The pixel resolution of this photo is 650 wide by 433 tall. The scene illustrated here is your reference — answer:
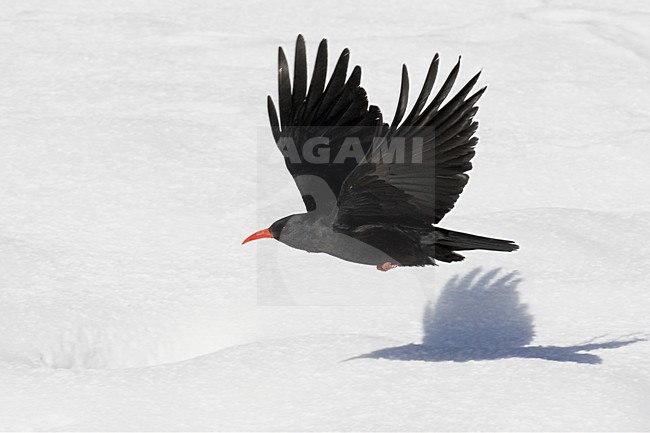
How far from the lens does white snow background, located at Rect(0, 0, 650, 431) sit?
344 cm

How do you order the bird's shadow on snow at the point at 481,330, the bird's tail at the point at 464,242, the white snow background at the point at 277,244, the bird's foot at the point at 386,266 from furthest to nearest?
the bird's foot at the point at 386,266 → the bird's tail at the point at 464,242 → the bird's shadow on snow at the point at 481,330 → the white snow background at the point at 277,244

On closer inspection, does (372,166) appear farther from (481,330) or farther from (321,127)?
(481,330)

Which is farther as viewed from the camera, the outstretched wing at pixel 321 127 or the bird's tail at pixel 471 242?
the outstretched wing at pixel 321 127

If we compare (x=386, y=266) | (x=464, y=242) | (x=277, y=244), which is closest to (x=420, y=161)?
(x=464, y=242)

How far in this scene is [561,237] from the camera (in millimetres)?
4660

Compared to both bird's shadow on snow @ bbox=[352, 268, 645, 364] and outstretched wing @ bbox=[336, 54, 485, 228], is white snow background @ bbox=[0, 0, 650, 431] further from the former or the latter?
outstretched wing @ bbox=[336, 54, 485, 228]

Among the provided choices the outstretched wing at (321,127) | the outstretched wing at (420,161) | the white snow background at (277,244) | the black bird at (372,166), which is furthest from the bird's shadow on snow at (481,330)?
the outstretched wing at (321,127)

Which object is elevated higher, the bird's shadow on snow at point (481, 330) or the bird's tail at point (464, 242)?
the bird's tail at point (464, 242)

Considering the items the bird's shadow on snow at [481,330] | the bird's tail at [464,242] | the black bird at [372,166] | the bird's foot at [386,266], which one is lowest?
the bird's shadow on snow at [481,330]

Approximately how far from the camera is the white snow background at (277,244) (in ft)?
11.3

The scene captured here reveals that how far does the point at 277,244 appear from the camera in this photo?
4773 mm

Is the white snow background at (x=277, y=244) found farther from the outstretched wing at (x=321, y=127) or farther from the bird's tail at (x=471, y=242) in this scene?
the outstretched wing at (x=321, y=127)

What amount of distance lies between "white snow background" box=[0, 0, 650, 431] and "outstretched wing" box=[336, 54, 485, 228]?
537mm

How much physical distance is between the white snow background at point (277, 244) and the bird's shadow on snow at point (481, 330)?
0.5 inches
